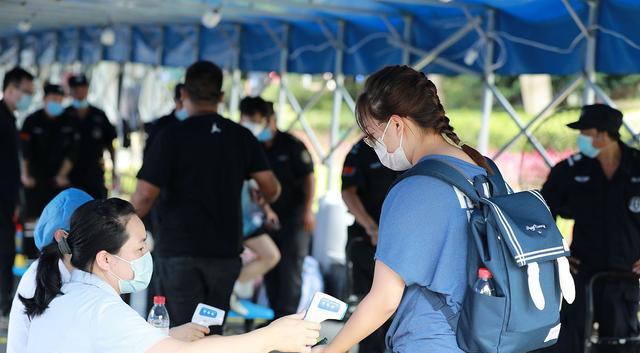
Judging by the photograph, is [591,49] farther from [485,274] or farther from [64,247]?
[64,247]

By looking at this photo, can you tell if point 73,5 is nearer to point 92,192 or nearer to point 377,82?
point 92,192

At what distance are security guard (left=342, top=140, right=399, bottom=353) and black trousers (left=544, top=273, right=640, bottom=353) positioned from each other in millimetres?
1186

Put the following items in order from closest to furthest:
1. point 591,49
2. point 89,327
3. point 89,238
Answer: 1. point 89,327
2. point 89,238
3. point 591,49

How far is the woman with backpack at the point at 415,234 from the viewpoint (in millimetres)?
2746

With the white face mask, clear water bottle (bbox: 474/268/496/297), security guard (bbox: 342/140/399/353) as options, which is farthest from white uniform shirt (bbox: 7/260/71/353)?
security guard (bbox: 342/140/399/353)

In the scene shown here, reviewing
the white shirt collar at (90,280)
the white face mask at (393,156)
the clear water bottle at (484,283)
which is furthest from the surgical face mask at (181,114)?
the clear water bottle at (484,283)

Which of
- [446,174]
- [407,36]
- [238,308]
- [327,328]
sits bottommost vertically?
[327,328]

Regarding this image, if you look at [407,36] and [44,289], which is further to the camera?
[407,36]

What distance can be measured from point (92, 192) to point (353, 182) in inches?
139

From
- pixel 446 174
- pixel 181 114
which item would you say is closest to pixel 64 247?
pixel 446 174

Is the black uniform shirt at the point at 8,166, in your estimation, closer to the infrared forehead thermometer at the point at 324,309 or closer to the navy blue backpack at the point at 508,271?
the infrared forehead thermometer at the point at 324,309

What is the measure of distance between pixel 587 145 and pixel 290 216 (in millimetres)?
2757

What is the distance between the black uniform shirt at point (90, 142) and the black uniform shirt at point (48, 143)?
0.08 m

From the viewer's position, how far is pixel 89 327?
110 inches
